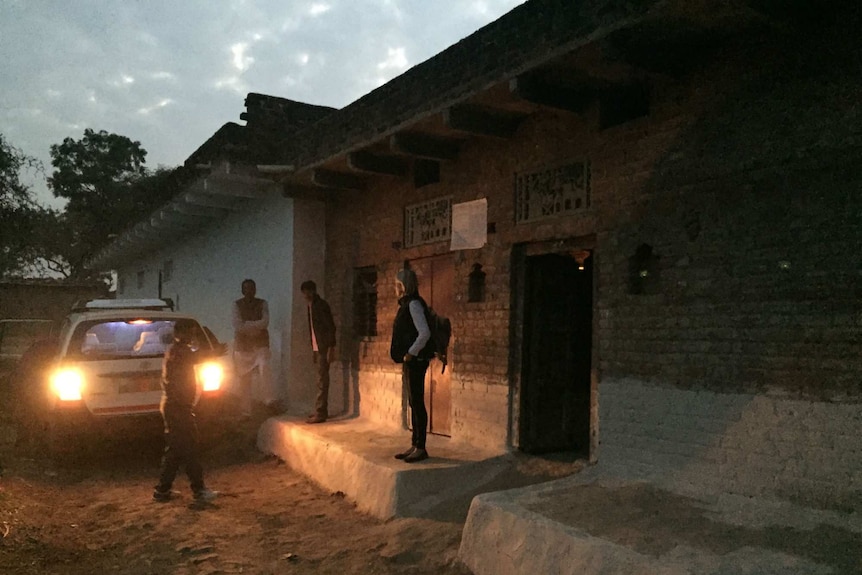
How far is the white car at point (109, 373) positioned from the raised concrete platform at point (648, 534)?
3.91 m

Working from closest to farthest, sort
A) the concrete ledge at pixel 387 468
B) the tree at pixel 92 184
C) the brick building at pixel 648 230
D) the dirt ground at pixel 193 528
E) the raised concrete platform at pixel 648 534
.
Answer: the raised concrete platform at pixel 648 534, the brick building at pixel 648 230, the dirt ground at pixel 193 528, the concrete ledge at pixel 387 468, the tree at pixel 92 184

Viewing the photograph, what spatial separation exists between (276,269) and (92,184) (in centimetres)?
2336

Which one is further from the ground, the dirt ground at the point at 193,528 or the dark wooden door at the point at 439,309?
the dark wooden door at the point at 439,309

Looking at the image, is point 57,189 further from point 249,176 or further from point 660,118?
point 660,118

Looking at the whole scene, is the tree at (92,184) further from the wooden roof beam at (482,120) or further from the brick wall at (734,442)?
the brick wall at (734,442)

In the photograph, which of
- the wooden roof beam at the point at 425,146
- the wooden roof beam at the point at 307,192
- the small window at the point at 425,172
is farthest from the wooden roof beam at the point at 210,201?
the wooden roof beam at the point at 425,146

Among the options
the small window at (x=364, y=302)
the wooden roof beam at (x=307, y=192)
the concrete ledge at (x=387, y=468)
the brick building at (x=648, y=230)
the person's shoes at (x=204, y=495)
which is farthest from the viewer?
the wooden roof beam at (x=307, y=192)

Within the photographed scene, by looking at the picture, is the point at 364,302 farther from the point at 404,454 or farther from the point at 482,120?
the point at 482,120

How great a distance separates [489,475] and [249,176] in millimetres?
5545

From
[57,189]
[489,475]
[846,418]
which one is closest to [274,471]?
[489,475]

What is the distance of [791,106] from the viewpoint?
13.7 feet

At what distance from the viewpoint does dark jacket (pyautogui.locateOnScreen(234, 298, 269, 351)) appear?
8.95m

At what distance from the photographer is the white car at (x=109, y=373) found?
261 inches

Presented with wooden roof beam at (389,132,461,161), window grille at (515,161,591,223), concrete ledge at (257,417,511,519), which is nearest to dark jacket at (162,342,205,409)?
concrete ledge at (257,417,511,519)
